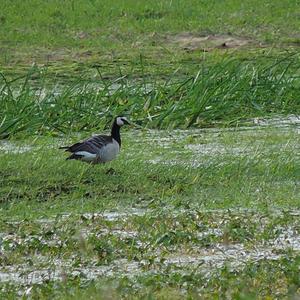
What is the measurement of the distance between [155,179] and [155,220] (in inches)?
68.6

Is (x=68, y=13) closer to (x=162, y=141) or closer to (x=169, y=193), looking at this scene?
(x=162, y=141)

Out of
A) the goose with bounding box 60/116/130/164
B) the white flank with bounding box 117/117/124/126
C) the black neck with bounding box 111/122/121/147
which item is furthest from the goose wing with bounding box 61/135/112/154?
the white flank with bounding box 117/117/124/126

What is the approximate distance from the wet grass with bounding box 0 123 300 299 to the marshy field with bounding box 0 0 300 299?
2 cm

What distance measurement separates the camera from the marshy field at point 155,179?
7.50 meters

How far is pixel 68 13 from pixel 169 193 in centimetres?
1352

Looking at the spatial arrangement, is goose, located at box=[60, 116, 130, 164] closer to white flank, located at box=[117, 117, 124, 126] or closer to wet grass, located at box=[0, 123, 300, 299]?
wet grass, located at box=[0, 123, 300, 299]

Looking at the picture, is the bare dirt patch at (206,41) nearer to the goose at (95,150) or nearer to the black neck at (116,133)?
the black neck at (116,133)

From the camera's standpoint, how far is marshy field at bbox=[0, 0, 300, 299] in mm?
7500

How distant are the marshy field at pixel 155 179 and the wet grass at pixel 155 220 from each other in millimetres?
16

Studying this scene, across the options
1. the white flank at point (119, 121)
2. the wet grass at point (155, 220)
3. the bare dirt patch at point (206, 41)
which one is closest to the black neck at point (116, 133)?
the white flank at point (119, 121)

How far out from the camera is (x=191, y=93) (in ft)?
47.0

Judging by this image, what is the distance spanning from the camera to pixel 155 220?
905 cm

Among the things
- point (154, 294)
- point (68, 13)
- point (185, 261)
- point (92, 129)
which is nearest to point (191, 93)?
point (92, 129)

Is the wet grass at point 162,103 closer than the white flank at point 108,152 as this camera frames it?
Answer: No
